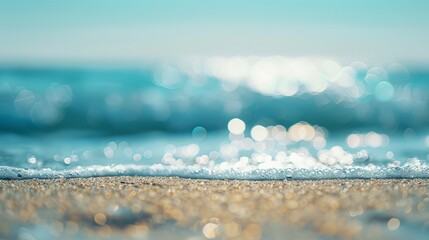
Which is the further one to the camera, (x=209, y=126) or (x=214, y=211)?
(x=209, y=126)

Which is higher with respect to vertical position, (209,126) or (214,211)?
(209,126)

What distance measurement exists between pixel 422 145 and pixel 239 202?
454 centimetres

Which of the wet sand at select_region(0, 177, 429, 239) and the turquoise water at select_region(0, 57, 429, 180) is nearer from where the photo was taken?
the wet sand at select_region(0, 177, 429, 239)

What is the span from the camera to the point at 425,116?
1193 cm

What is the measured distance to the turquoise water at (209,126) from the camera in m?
4.79

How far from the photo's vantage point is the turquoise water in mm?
4785

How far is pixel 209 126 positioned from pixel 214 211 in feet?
28.7

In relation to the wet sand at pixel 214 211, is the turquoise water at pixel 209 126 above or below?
above

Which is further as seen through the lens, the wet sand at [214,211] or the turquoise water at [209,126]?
the turquoise water at [209,126]

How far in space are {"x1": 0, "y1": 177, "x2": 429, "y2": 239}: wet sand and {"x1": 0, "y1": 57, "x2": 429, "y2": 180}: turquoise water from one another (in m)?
0.86

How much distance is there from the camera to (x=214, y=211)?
2.62m

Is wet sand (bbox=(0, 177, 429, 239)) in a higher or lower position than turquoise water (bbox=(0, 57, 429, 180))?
lower

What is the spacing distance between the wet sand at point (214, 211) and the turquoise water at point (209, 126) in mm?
858

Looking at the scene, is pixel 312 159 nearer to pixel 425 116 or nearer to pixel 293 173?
pixel 293 173
